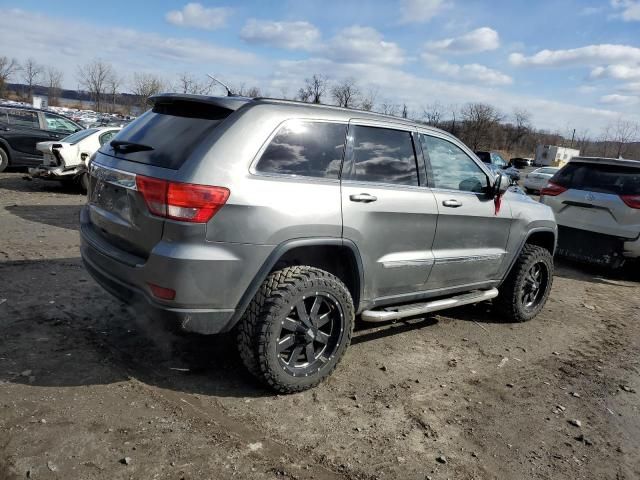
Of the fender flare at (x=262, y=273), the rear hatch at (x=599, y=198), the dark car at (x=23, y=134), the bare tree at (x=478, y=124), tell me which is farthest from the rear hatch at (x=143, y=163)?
the bare tree at (x=478, y=124)

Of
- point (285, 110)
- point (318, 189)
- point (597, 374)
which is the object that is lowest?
point (597, 374)

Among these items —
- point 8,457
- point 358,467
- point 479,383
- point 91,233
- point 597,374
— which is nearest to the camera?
point 8,457

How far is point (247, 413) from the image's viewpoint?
3090mm

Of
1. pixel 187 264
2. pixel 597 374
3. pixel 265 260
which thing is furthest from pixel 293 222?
pixel 597 374

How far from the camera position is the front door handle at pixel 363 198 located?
11.2 feet

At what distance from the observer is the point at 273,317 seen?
312 cm

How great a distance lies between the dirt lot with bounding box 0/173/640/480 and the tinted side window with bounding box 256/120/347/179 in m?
1.47

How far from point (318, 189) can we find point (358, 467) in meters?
1.65

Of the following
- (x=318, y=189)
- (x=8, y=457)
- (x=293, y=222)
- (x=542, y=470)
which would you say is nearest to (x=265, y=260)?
(x=293, y=222)

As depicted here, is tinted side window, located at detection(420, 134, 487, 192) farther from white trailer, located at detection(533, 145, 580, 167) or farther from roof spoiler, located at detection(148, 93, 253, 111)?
white trailer, located at detection(533, 145, 580, 167)

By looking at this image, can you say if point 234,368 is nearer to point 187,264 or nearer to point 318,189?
point 187,264

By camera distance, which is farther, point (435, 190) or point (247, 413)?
point (435, 190)

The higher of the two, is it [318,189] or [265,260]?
[318,189]

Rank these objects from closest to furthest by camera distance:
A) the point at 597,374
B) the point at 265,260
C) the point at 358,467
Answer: the point at 358,467 < the point at 265,260 < the point at 597,374
